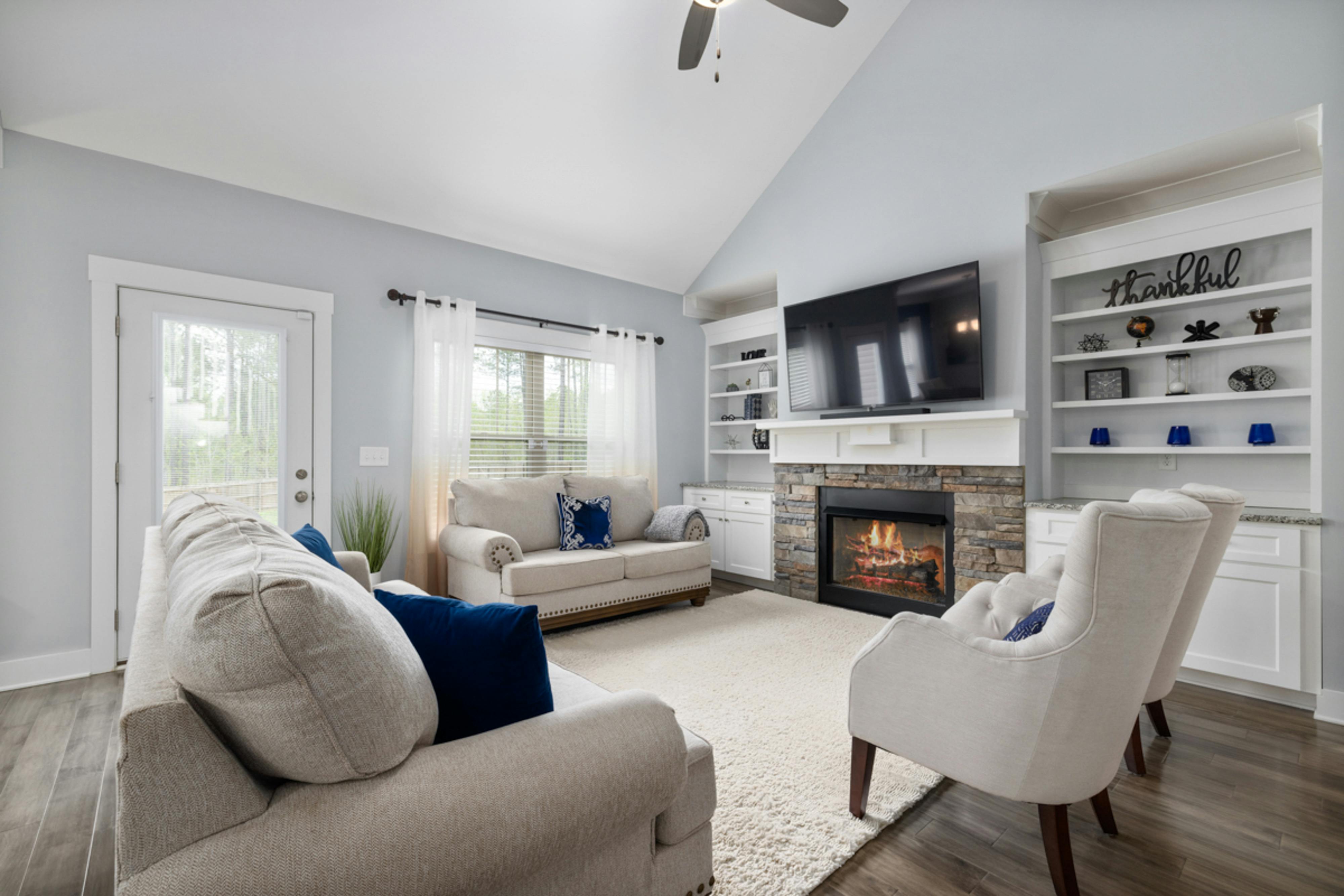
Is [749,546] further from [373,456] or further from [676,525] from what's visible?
[373,456]

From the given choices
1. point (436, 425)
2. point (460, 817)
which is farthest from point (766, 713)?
point (436, 425)

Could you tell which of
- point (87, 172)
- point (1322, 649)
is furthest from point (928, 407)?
point (87, 172)

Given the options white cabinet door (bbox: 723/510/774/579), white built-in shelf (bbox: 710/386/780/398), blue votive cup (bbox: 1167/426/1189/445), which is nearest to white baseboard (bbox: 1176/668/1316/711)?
blue votive cup (bbox: 1167/426/1189/445)

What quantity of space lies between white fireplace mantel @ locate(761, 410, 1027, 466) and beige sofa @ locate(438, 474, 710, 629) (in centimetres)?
100

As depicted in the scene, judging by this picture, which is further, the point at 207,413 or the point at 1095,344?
the point at 1095,344

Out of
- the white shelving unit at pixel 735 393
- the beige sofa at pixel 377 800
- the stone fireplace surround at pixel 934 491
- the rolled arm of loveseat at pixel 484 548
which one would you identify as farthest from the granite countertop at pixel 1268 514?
the rolled arm of loveseat at pixel 484 548

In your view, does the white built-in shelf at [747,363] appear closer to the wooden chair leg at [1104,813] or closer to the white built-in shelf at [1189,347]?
the white built-in shelf at [1189,347]

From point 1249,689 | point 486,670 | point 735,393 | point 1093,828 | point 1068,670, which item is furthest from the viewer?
point 735,393

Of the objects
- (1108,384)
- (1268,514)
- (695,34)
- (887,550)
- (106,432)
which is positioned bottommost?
(887,550)

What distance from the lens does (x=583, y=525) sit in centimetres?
426

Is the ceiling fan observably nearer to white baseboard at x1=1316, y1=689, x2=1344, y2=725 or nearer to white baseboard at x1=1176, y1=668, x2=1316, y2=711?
white baseboard at x1=1176, y1=668, x2=1316, y2=711

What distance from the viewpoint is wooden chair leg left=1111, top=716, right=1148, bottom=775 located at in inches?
84.2

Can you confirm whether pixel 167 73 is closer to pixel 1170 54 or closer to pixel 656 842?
pixel 656 842

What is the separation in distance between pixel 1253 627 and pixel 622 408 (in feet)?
13.3
